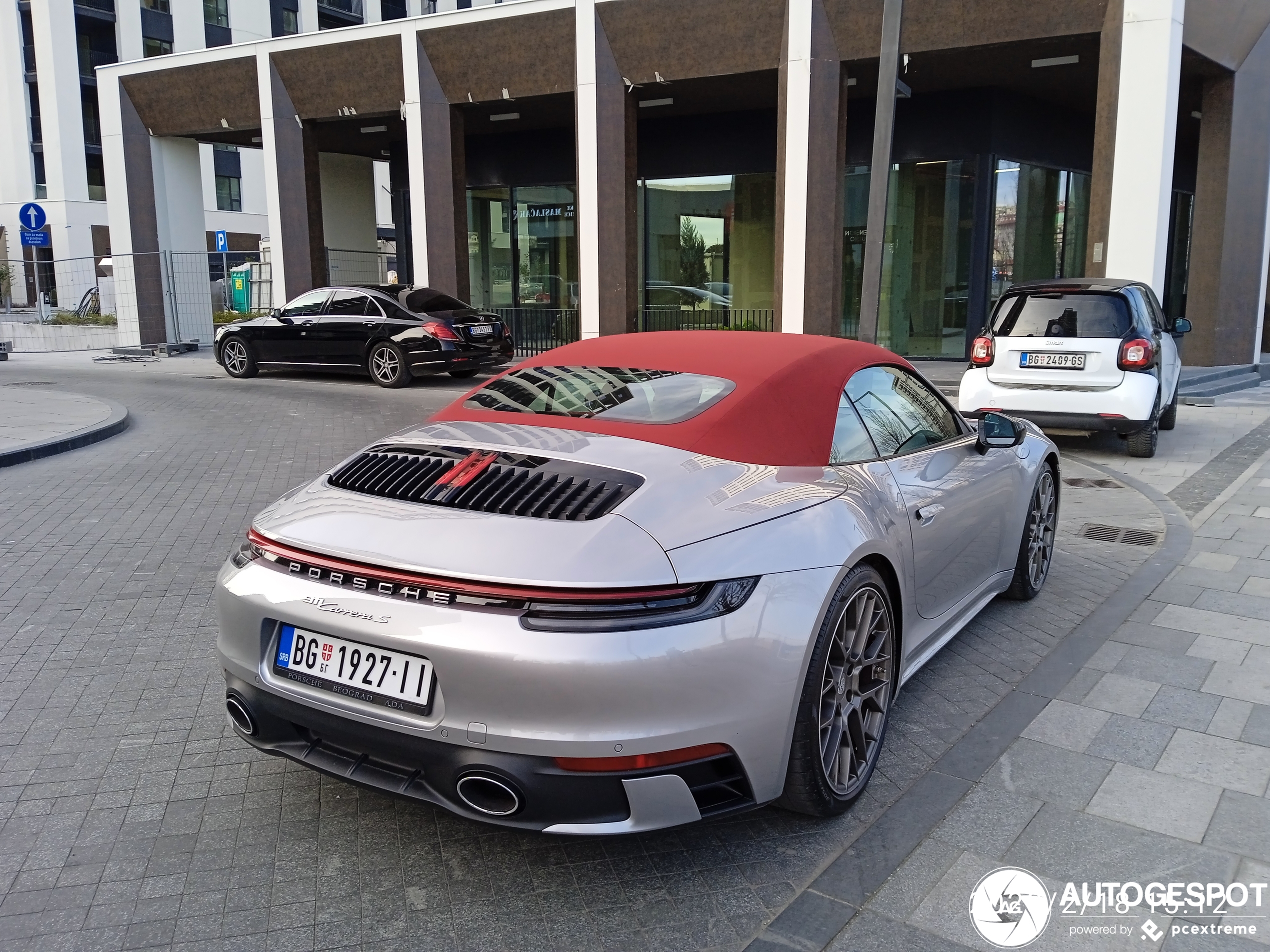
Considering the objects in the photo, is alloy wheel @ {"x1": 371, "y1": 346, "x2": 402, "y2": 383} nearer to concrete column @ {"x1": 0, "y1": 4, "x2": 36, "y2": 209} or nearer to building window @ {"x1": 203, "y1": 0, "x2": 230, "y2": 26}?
concrete column @ {"x1": 0, "y1": 4, "x2": 36, "y2": 209}

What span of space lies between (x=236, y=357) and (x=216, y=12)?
46.2m

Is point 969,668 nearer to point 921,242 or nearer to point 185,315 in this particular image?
point 921,242

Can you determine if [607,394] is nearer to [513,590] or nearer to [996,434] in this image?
[513,590]

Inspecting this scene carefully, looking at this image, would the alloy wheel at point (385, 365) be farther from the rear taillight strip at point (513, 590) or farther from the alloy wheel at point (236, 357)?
the rear taillight strip at point (513, 590)

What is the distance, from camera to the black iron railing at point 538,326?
960 inches

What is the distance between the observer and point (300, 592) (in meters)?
2.93

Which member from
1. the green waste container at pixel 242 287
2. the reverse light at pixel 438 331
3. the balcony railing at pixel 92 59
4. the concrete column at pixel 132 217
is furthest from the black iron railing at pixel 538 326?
the balcony railing at pixel 92 59

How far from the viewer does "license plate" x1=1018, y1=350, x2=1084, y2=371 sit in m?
9.83

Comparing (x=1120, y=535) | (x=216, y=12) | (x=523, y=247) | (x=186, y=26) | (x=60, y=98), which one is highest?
(x=216, y=12)

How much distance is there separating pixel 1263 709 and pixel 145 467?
8.86 metres

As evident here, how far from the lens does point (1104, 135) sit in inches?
600

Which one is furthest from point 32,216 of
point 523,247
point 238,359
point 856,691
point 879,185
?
point 856,691

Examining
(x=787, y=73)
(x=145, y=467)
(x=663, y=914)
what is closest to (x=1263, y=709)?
(x=663, y=914)

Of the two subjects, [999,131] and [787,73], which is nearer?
[787,73]
